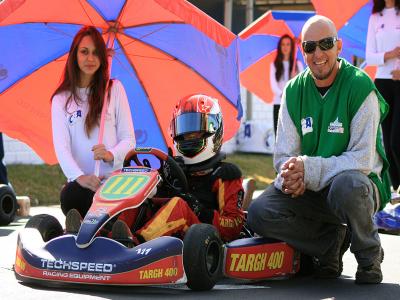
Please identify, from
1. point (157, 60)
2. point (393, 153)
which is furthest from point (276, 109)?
point (157, 60)

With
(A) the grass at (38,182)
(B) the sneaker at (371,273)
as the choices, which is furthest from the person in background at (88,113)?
(A) the grass at (38,182)

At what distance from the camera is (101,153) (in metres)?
5.63

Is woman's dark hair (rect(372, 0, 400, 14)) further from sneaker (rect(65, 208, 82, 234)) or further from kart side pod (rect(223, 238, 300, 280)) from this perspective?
sneaker (rect(65, 208, 82, 234))

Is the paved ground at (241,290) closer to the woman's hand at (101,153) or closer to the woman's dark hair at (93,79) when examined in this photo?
the woman's hand at (101,153)

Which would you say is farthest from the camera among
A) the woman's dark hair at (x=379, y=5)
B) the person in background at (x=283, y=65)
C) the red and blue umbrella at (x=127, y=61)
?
the person in background at (x=283, y=65)

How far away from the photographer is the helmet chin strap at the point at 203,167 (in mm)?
5539

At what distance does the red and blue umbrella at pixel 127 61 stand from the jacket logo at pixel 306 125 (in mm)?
1202

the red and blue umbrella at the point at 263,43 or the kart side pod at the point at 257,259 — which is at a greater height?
the red and blue umbrella at the point at 263,43

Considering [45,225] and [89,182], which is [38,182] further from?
[45,225]

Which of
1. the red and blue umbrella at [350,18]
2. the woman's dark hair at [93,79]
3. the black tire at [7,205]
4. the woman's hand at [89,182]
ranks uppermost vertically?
the red and blue umbrella at [350,18]

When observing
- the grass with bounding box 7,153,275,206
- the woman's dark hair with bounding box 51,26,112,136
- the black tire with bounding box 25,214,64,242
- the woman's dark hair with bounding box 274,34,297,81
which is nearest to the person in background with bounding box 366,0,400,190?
the woman's dark hair with bounding box 51,26,112,136

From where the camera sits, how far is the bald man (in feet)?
15.8

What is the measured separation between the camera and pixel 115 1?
6230 mm

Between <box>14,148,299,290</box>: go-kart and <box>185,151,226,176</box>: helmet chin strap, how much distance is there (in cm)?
45
